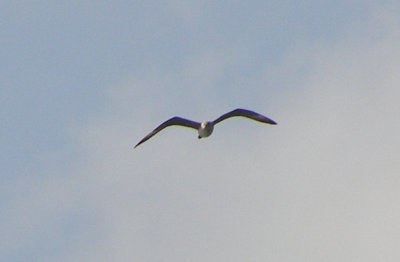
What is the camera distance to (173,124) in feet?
183

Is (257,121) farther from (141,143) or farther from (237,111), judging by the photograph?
(141,143)

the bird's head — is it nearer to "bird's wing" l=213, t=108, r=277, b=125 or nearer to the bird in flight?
the bird in flight

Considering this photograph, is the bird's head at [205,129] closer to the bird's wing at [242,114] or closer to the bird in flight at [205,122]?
the bird in flight at [205,122]

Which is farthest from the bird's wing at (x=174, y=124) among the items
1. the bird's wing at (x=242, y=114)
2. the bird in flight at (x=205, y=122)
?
the bird's wing at (x=242, y=114)

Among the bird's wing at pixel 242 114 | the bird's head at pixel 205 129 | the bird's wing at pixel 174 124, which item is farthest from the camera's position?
the bird's wing at pixel 174 124

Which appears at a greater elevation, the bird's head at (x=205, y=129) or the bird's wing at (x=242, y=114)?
the bird's wing at (x=242, y=114)

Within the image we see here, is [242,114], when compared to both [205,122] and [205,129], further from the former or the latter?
[205,129]

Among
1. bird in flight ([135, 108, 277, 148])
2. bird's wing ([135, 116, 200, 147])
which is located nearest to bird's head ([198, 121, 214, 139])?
bird in flight ([135, 108, 277, 148])

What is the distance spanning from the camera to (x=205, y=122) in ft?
176

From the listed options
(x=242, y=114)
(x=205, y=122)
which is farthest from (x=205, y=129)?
(x=242, y=114)

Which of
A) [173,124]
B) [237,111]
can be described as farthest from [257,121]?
[173,124]

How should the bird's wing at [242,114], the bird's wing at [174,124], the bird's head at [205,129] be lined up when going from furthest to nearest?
the bird's wing at [174,124] → the bird's wing at [242,114] → the bird's head at [205,129]

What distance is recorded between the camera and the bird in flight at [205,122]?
53.2 metres

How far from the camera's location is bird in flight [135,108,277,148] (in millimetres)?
53219
